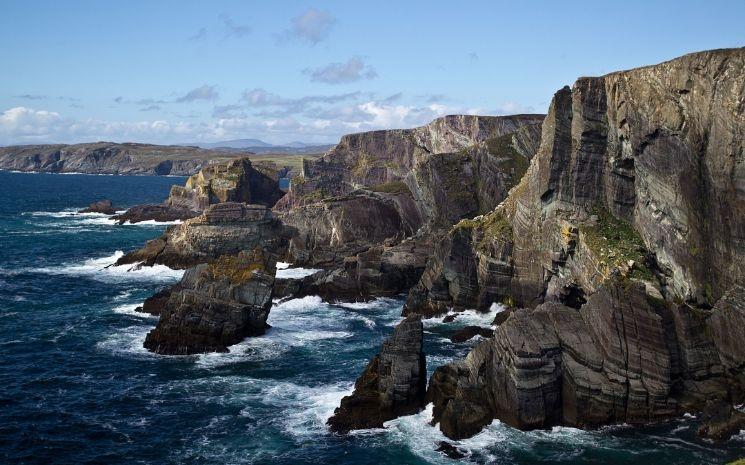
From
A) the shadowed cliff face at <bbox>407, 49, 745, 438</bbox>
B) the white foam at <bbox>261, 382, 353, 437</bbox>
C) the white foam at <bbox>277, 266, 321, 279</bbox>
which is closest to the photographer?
the shadowed cliff face at <bbox>407, 49, 745, 438</bbox>

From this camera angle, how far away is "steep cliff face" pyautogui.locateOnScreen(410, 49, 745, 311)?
48688mm

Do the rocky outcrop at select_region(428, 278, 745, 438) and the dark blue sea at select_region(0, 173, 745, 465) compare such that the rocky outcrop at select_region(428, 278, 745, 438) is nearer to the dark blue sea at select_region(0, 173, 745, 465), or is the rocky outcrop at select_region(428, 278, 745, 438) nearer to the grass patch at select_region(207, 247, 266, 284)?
the dark blue sea at select_region(0, 173, 745, 465)

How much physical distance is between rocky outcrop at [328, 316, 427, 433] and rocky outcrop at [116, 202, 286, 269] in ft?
175

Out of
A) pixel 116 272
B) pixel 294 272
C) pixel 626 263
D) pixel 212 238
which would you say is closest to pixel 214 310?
pixel 294 272

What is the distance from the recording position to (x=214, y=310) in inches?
2424

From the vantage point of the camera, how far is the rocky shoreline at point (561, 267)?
44.1 metres

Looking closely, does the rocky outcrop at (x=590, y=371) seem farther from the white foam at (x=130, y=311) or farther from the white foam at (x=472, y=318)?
the white foam at (x=130, y=311)

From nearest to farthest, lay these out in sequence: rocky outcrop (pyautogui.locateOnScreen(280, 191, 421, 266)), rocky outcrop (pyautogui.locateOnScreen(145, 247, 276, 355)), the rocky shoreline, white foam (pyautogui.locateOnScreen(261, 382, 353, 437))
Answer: the rocky shoreline < white foam (pyautogui.locateOnScreen(261, 382, 353, 437)) < rocky outcrop (pyautogui.locateOnScreen(145, 247, 276, 355)) < rocky outcrop (pyautogui.locateOnScreen(280, 191, 421, 266))

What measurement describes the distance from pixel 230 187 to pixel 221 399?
96.2 m

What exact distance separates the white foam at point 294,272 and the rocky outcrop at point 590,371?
45.7m

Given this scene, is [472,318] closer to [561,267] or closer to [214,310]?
[561,267]

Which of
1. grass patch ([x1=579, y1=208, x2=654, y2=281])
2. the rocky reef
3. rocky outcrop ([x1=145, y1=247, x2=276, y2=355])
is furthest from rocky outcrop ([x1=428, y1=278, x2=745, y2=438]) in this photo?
the rocky reef

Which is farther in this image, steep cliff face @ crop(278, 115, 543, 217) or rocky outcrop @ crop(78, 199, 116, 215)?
rocky outcrop @ crop(78, 199, 116, 215)

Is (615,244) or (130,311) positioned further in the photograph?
(130,311)
